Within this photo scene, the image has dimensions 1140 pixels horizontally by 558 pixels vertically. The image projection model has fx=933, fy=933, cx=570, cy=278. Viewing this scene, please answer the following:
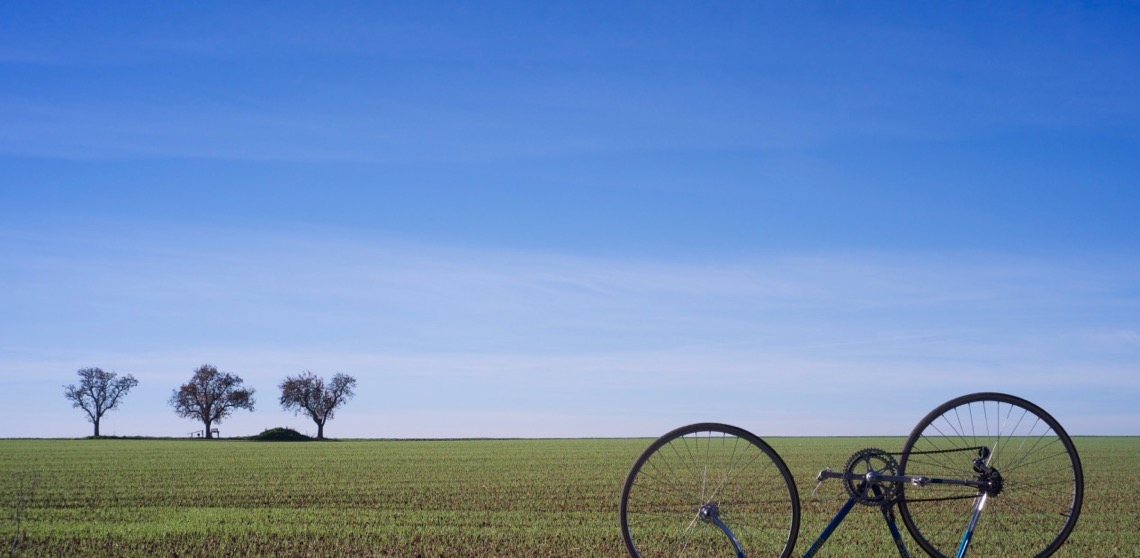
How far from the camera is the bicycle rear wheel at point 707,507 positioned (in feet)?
22.5

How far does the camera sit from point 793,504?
23.5 ft

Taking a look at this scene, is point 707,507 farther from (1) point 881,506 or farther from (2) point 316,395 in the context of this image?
(2) point 316,395

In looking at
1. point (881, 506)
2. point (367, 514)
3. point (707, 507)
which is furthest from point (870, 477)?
point (367, 514)

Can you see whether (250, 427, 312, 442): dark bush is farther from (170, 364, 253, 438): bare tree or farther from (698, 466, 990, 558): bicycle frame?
(698, 466, 990, 558): bicycle frame

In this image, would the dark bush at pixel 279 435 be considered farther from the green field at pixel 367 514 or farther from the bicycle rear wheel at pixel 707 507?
the bicycle rear wheel at pixel 707 507

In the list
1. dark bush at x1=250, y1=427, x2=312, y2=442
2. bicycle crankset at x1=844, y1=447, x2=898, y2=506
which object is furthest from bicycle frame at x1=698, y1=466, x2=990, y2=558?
dark bush at x1=250, y1=427, x2=312, y2=442

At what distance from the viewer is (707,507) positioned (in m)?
7.22

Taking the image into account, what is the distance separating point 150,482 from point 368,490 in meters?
8.75

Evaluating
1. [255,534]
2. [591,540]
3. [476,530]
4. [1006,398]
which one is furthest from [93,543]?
[1006,398]

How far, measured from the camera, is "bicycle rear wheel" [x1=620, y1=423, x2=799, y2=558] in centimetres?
686

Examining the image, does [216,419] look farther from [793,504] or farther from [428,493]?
[793,504]

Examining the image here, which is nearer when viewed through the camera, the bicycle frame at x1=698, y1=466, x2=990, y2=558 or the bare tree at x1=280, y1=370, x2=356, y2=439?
A: the bicycle frame at x1=698, y1=466, x2=990, y2=558

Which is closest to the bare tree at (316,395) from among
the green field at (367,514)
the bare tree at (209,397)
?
the bare tree at (209,397)

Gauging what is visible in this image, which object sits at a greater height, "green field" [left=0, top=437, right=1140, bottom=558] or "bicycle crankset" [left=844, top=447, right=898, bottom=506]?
"bicycle crankset" [left=844, top=447, right=898, bottom=506]
